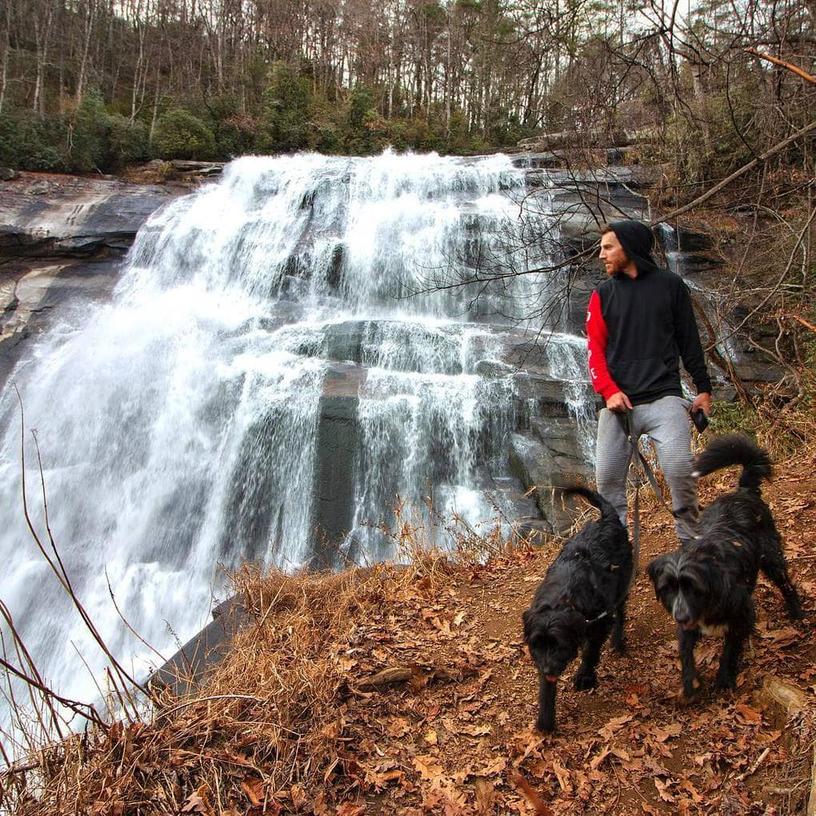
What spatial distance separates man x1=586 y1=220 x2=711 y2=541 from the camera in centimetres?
315

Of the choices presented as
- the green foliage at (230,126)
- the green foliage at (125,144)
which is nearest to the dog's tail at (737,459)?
the green foliage at (125,144)

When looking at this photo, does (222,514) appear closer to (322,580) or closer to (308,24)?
(322,580)

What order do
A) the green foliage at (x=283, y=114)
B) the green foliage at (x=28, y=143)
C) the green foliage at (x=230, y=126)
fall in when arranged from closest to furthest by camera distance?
the green foliage at (x=28, y=143) → the green foliage at (x=230, y=126) → the green foliage at (x=283, y=114)

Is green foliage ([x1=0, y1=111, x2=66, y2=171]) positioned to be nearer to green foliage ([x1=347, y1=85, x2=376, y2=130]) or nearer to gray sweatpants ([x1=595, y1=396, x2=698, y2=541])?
green foliage ([x1=347, y1=85, x2=376, y2=130])

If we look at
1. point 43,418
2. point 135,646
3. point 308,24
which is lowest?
point 135,646

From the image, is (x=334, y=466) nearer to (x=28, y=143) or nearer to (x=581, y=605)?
(x=581, y=605)

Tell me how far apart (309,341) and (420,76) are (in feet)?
79.6

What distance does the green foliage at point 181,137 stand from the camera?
20.6 meters

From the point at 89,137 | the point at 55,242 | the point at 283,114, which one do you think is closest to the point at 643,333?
the point at 55,242

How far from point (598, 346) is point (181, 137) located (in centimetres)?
2189

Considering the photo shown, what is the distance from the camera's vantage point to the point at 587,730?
2.75 m

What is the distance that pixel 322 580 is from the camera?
4832mm

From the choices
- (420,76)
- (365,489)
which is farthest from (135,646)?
(420,76)

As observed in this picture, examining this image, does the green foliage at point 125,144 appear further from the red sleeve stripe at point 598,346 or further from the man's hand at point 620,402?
the man's hand at point 620,402
